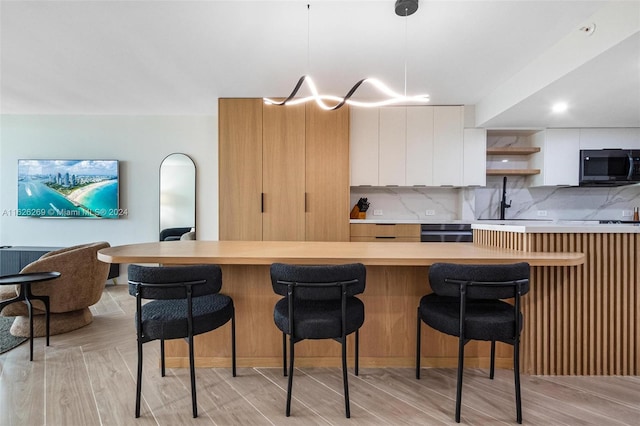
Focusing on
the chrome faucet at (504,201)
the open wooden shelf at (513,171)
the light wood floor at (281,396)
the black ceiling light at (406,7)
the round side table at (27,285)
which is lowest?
the light wood floor at (281,396)

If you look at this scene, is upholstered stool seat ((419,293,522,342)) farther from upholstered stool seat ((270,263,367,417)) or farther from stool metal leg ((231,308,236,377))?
stool metal leg ((231,308,236,377))

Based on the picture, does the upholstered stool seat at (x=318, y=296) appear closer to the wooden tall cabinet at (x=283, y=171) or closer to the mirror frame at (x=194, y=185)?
the wooden tall cabinet at (x=283, y=171)

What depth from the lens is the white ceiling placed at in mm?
1963

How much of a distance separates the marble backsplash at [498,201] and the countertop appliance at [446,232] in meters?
0.44

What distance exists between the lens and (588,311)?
193 cm

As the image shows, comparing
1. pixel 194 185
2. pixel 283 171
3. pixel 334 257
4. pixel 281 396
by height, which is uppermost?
pixel 283 171

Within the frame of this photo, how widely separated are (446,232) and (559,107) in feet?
5.75

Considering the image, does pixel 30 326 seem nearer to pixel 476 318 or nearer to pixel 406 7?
pixel 476 318

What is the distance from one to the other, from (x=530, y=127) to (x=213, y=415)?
4.56 metres

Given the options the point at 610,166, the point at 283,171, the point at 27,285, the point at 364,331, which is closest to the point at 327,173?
the point at 283,171

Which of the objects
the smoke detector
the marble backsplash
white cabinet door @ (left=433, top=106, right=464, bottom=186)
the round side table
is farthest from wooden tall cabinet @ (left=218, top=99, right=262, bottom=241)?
the smoke detector

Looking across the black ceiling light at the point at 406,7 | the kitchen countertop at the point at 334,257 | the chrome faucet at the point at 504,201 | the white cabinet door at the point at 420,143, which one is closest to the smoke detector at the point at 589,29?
the black ceiling light at the point at 406,7

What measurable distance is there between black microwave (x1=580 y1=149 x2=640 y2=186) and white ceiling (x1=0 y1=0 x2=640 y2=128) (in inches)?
15.8

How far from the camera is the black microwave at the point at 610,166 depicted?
3500mm
